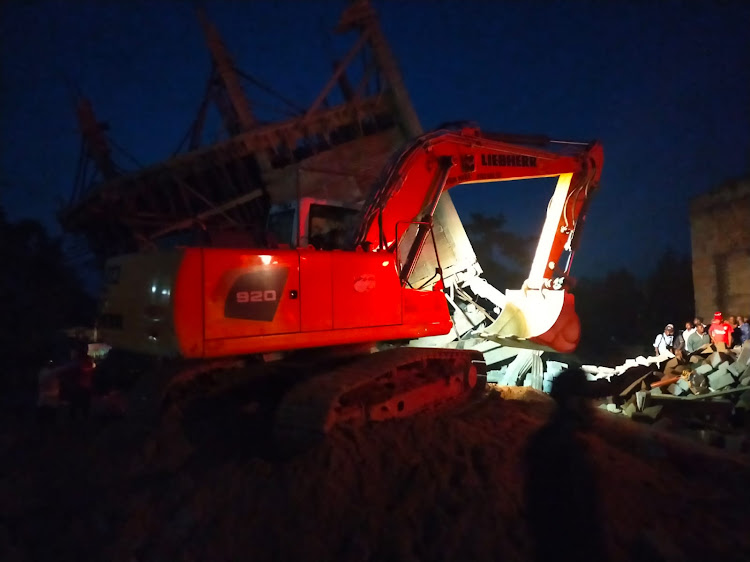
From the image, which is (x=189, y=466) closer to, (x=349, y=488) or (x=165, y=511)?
(x=165, y=511)

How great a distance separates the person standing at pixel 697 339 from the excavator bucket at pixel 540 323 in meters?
4.65

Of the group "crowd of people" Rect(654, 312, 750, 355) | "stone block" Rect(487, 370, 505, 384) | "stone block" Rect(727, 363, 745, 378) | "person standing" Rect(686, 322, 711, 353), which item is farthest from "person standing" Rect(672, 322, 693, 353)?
"stone block" Rect(487, 370, 505, 384)

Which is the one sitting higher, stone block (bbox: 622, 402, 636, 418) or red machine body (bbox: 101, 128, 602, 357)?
red machine body (bbox: 101, 128, 602, 357)

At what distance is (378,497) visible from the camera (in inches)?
156

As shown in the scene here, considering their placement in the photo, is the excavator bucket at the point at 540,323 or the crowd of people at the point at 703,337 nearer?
the excavator bucket at the point at 540,323

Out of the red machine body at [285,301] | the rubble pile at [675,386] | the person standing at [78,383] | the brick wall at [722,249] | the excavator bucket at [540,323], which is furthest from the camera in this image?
the brick wall at [722,249]

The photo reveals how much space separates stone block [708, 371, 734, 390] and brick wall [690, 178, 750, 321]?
5.31 meters

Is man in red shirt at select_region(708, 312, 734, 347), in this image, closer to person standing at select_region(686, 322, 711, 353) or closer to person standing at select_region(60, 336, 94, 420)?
person standing at select_region(686, 322, 711, 353)

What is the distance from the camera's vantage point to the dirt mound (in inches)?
137

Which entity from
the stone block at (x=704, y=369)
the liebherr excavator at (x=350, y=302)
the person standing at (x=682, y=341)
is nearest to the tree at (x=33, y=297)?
the liebherr excavator at (x=350, y=302)

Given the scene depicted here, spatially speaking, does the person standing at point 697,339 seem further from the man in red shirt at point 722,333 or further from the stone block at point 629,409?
the stone block at point 629,409

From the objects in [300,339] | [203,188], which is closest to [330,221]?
[300,339]

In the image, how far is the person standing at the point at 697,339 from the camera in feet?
35.2

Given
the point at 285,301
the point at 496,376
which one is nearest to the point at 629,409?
the point at 496,376
